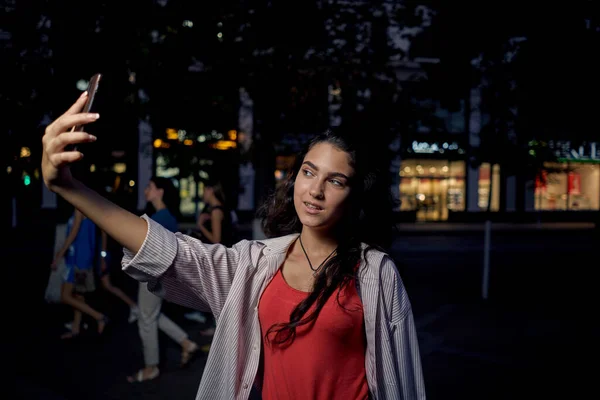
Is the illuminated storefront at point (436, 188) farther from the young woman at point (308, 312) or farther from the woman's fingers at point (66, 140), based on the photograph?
the woman's fingers at point (66, 140)

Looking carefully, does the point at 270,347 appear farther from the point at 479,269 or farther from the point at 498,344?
the point at 479,269

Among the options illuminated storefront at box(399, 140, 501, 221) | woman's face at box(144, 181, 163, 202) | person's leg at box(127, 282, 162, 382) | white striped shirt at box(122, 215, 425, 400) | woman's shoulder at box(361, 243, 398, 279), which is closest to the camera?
white striped shirt at box(122, 215, 425, 400)

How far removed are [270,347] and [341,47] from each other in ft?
23.2

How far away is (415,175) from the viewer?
2666cm

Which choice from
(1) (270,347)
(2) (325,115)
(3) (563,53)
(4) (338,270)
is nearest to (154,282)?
(1) (270,347)

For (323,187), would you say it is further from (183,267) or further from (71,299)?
(71,299)

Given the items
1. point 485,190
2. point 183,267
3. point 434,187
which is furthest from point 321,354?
point 485,190

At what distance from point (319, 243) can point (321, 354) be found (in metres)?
0.47

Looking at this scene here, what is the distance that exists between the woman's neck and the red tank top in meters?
0.25

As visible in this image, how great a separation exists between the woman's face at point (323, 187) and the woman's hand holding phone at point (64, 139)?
A: 92 cm

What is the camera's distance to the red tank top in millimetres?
1961

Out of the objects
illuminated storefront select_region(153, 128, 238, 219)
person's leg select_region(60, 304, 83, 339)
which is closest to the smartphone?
person's leg select_region(60, 304, 83, 339)

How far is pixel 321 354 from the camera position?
1967 millimetres

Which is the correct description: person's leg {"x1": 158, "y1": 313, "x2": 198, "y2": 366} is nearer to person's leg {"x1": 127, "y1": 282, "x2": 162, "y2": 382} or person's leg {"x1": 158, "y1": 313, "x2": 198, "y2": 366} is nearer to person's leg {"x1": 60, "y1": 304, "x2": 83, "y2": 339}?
person's leg {"x1": 127, "y1": 282, "x2": 162, "y2": 382}
